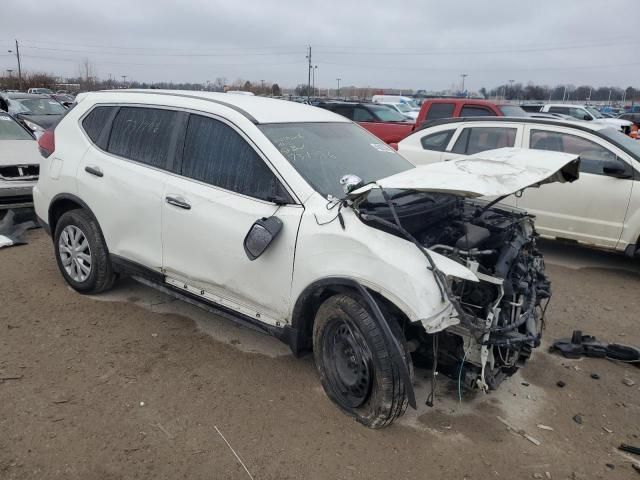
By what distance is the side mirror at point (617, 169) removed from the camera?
19.5ft

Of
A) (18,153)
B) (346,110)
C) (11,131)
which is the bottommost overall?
(18,153)

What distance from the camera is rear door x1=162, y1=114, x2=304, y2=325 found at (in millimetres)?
3338

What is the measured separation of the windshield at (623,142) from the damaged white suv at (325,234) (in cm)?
303

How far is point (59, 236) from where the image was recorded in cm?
484

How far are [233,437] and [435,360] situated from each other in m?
1.27

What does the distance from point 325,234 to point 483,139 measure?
4762mm

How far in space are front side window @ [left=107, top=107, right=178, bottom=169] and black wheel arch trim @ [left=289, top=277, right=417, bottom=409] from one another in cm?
163

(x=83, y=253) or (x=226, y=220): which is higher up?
(x=226, y=220)

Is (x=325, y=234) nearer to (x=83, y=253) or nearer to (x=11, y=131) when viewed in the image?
(x=83, y=253)

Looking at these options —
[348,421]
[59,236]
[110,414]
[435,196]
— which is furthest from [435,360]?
[59,236]

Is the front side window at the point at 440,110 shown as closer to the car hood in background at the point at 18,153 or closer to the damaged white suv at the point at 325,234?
the damaged white suv at the point at 325,234

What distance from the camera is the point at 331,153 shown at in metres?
3.81

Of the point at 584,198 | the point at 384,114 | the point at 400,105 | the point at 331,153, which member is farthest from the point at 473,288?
the point at 400,105

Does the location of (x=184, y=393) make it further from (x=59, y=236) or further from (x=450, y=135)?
(x=450, y=135)
